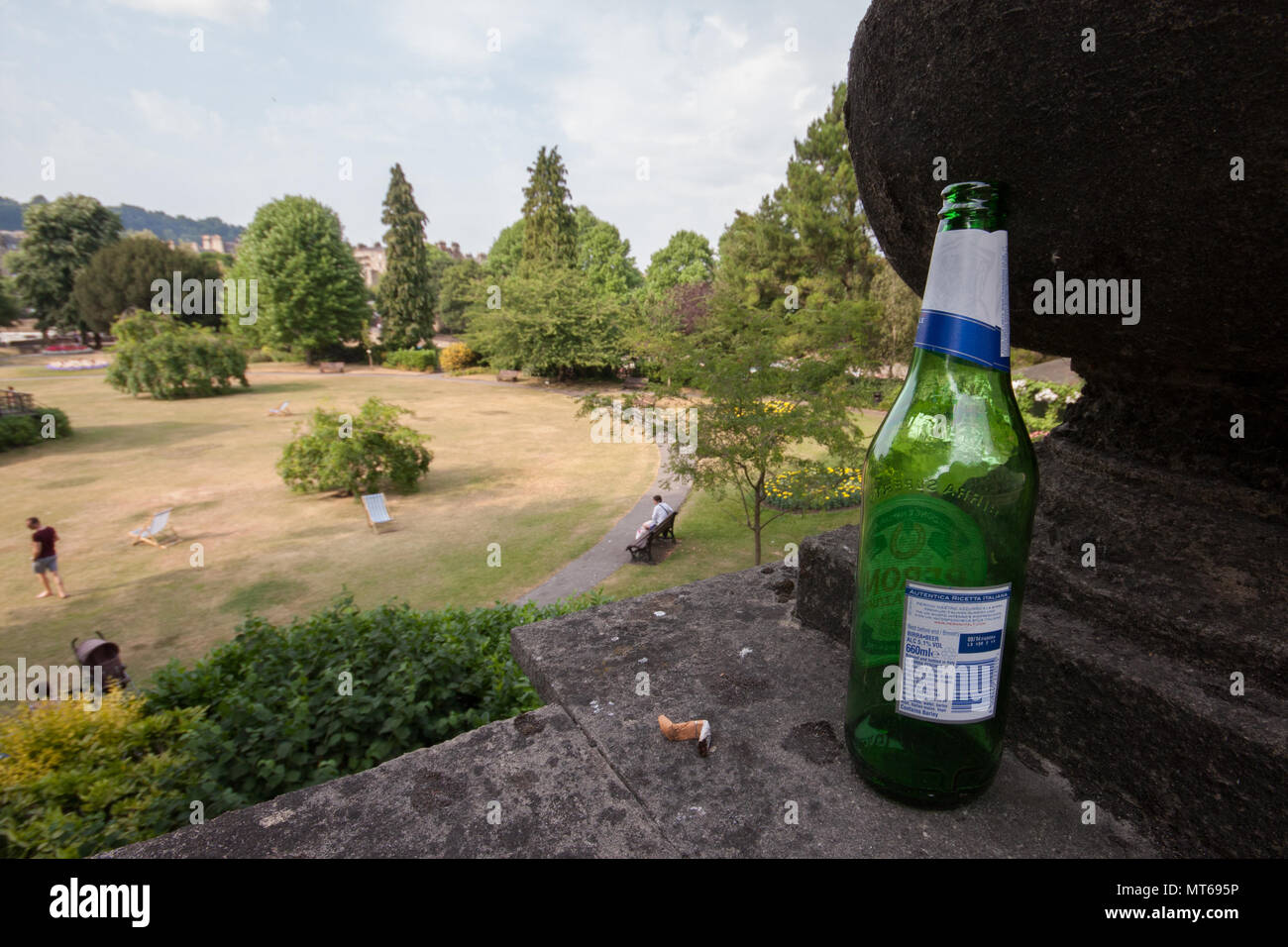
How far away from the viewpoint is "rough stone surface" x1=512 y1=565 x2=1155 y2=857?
1210 millimetres

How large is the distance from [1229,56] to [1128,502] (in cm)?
114

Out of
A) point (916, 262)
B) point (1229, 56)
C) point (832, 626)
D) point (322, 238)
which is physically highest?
point (322, 238)

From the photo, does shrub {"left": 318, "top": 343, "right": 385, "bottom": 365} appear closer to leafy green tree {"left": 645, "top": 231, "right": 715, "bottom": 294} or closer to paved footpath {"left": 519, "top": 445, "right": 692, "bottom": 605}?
leafy green tree {"left": 645, "top": 231, "right": 715, "bottom": 294}

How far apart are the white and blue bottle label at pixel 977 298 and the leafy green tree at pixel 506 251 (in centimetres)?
7007

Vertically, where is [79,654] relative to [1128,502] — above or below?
below

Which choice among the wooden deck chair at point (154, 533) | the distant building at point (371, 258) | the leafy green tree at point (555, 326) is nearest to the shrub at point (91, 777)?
the wooden deck chair at point (154, 533)

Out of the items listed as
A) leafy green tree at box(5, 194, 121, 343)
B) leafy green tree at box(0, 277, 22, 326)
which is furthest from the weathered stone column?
leafy green tree at box(0, 277, 22, 326)

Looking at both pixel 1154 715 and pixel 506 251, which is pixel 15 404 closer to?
pixel 1154 715

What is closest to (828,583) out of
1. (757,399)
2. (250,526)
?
(757,399)

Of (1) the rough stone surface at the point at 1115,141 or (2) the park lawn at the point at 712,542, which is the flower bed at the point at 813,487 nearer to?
(2) the park lawn at the point at 712,542

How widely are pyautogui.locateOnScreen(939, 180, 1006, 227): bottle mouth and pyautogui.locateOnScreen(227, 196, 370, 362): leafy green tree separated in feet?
158
